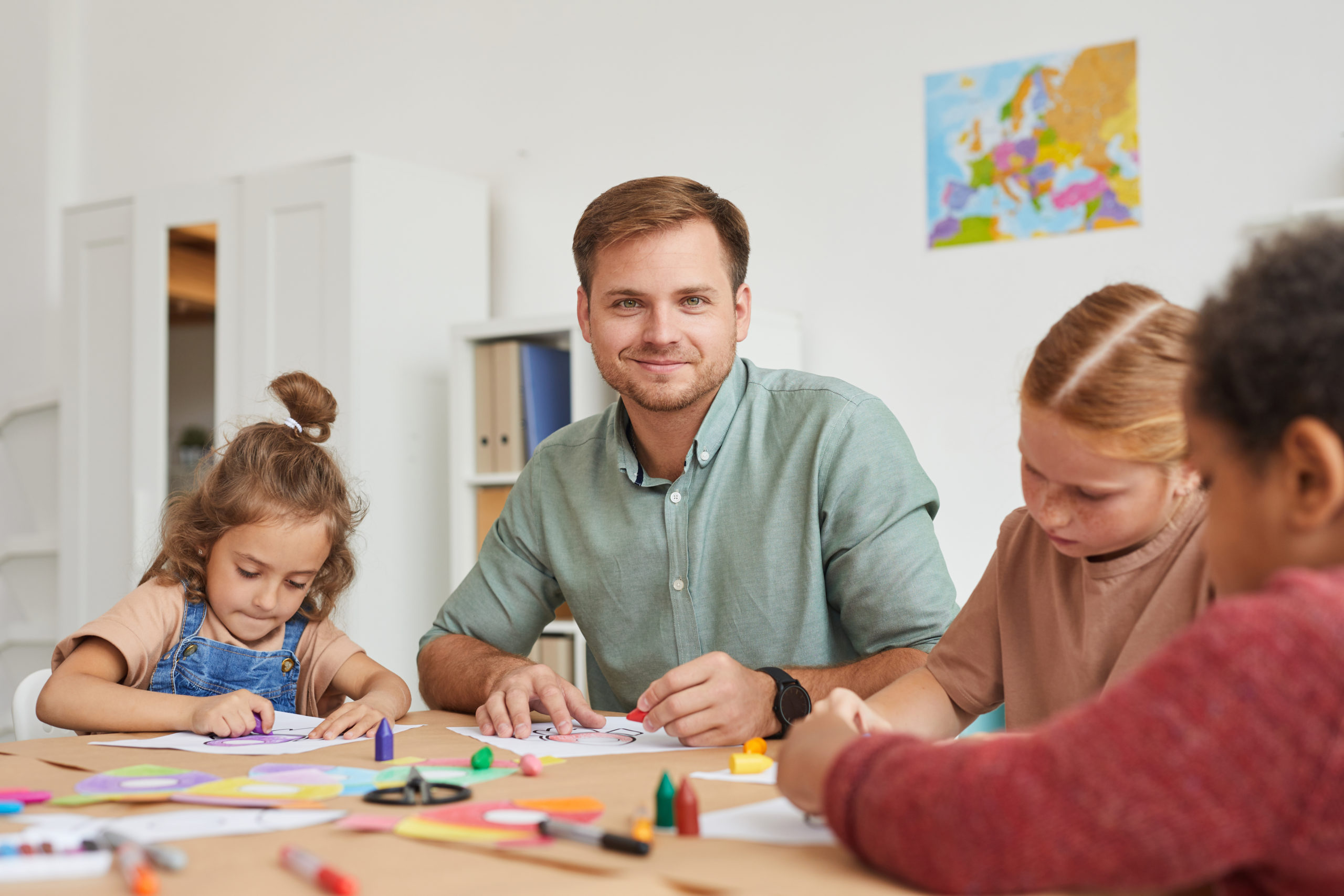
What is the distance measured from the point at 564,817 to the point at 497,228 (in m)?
2.69

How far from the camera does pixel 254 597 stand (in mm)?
1602

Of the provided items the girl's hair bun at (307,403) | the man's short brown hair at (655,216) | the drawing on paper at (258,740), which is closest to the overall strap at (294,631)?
the girl's hair bun at (307,403)

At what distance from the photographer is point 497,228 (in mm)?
3270

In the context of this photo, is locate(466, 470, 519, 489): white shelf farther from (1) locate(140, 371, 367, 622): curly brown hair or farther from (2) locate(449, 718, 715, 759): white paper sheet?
(2) locate(449, 718, 715, 759): white paper sheet

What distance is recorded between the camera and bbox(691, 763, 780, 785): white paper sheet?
36.4 inches

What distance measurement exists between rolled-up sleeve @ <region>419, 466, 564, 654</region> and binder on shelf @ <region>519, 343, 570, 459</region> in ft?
3.26

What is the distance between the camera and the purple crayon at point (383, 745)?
105 cm

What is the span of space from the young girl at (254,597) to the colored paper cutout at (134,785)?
1.54ft

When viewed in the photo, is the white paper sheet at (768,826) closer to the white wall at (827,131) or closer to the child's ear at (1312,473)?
the child's ear at (1312,473)

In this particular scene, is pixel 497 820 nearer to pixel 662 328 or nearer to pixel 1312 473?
pixel 1312 473

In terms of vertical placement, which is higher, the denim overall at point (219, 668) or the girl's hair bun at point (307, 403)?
the girl's hair bun at point (307, 403)

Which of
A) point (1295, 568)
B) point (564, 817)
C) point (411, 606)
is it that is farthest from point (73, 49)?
point (1295, 568)

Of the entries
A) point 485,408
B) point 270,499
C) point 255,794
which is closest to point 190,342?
point 485,408

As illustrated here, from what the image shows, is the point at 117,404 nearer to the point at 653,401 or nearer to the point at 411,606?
the point at 411,606
